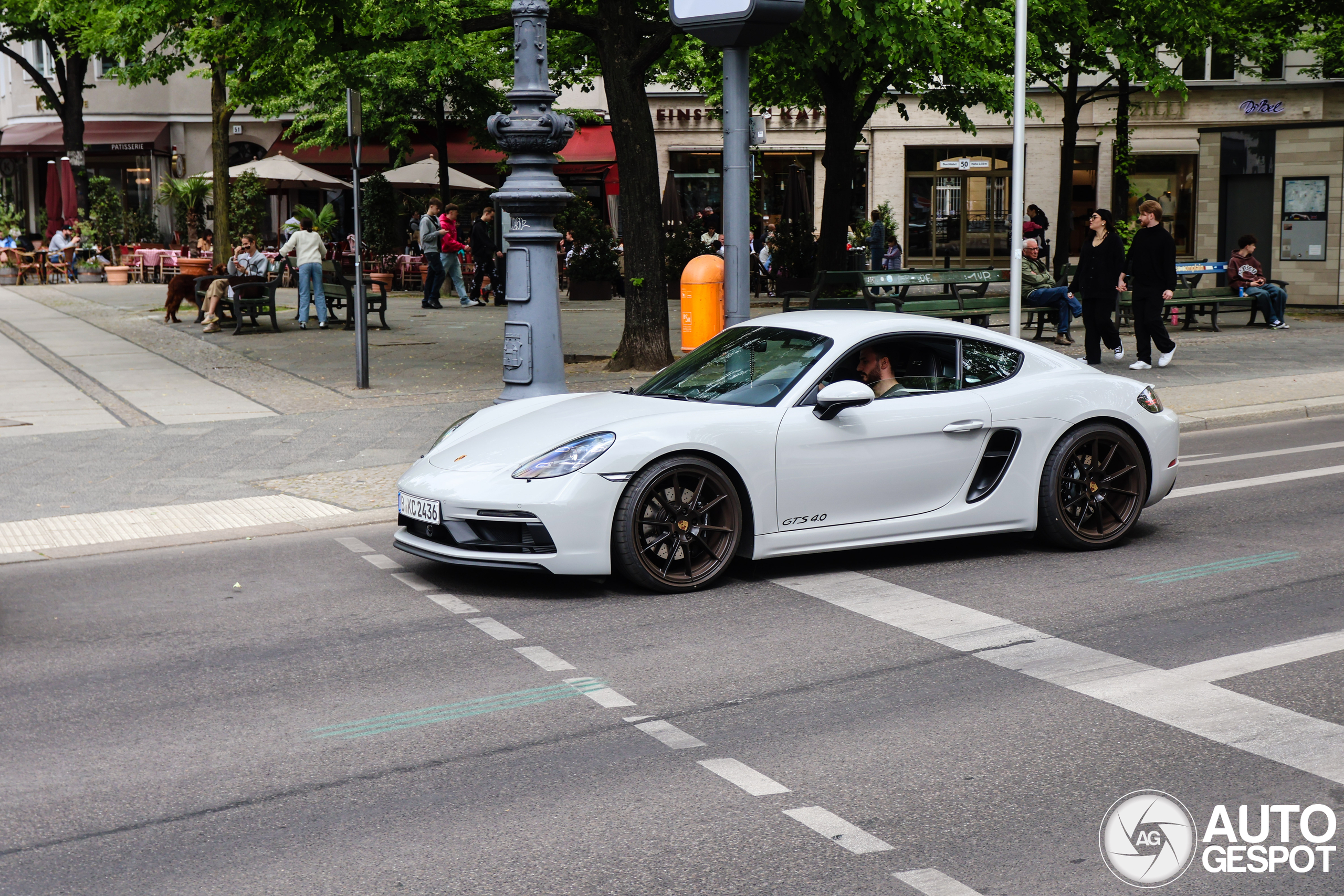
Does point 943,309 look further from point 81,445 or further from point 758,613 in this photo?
point 758,613

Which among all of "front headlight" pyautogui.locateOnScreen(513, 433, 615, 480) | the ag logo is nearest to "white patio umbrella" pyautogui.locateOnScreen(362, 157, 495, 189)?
"front headlight" pyautogui.locateOnScreen(513, 433, 615, 480)

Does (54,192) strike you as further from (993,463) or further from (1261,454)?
(993,463)

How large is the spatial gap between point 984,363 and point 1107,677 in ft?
8.41

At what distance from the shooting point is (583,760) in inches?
188

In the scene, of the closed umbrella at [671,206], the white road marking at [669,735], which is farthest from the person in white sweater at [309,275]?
the white road marking at [669,735]

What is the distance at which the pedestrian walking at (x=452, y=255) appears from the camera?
89.2ft

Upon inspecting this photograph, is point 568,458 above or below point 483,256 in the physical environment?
below

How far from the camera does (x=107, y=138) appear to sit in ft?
142

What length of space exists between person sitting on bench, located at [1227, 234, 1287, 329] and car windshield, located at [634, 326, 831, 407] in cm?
1623

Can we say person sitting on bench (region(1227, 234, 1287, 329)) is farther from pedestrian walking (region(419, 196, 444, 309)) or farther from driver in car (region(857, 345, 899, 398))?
driver in car (region(857, 345, 899, 398))

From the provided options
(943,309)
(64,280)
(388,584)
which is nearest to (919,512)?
(388,584)

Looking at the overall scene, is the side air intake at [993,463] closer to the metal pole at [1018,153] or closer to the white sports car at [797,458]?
the white sports car at [797,458]

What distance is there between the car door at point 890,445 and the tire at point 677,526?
0.33 metres

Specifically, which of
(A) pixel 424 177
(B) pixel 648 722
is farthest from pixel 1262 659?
(A) pixel 424 177
